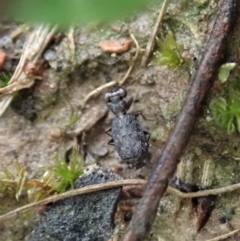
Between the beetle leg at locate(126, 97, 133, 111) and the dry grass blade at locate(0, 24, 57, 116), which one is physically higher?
the dry grass blade at locate(0, 24, 57, 116)

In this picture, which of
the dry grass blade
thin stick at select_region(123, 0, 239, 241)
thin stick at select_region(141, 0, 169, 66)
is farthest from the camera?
the dry grass blade

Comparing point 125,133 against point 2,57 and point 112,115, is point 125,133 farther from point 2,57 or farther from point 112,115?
point 2,57

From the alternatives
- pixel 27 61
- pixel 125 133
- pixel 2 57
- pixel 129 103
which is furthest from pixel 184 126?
pixel 2 57

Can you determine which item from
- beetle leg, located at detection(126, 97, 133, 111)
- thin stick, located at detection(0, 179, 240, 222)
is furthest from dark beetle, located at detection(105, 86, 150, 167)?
thin stick, located at detection(0, 179, 240, 222)

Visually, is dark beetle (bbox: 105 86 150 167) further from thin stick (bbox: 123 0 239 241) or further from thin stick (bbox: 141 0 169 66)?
thin stick (bbox: 123 0 239 241)

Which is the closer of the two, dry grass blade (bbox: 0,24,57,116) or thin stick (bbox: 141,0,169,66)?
thin stick (bbox: 141,0,169,66)

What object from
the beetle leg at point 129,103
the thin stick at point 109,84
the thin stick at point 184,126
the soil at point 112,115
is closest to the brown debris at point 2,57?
the soil at point 112,115

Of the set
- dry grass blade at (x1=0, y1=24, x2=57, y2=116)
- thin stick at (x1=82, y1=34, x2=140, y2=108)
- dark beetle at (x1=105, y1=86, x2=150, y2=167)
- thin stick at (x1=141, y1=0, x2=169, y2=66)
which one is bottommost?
dark beetle at (x1=105, y1=86, x2=150, y2=167)
